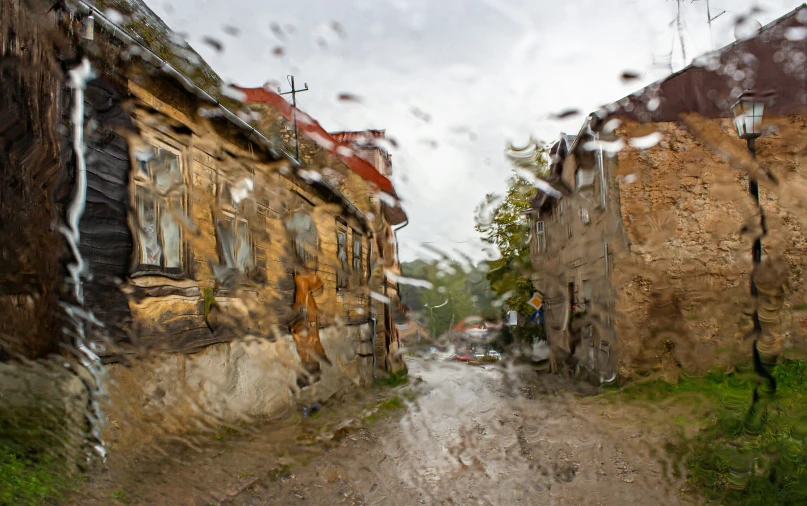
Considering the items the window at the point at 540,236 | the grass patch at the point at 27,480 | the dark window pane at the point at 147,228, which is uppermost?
the window at the point at 540,236

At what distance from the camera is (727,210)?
8.30 metres

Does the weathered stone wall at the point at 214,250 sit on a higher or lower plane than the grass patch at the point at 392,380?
higher

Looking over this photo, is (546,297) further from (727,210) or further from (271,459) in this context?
(271,459)

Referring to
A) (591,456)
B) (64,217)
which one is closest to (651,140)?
(591,456)

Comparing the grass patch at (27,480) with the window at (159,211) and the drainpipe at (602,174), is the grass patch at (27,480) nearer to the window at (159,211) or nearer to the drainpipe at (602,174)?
the window at (159,211)

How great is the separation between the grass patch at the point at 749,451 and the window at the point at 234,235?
487 cm

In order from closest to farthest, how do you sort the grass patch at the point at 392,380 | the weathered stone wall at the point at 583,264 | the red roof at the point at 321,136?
1. the weathered stone wall at the point at 583,264
2. the red roof at the point at 321,136
3. the grass patch at the point at 392,380

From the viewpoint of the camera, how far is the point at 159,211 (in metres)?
4.75

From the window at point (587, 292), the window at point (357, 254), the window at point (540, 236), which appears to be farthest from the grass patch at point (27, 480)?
the window at point (540, 236)

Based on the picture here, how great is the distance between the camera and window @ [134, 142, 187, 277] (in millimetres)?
4422

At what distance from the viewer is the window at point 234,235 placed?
234 inches

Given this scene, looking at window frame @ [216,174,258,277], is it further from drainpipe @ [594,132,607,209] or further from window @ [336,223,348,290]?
drainpipe @ [594,132,607,209]

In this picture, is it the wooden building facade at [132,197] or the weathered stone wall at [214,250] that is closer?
the wooden building facade at [132,197]

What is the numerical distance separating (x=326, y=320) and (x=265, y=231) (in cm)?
308
